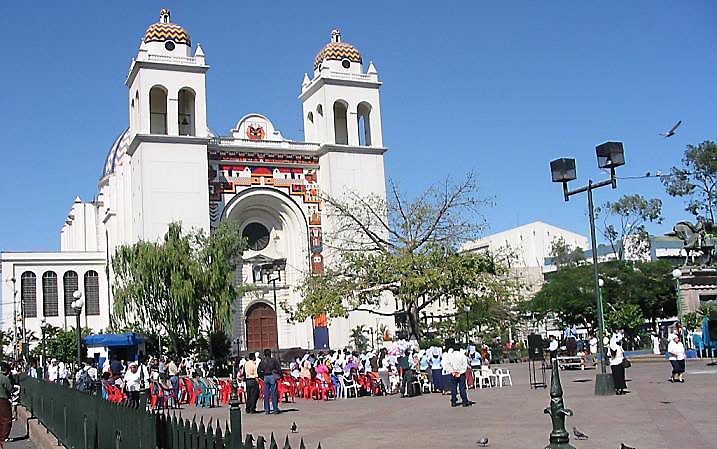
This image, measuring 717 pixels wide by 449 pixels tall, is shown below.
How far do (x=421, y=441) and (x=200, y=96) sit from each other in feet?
132

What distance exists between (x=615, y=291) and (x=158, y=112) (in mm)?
28532

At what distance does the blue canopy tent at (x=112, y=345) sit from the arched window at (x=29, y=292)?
21.6 metres

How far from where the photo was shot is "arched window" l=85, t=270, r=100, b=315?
5941 centimetres

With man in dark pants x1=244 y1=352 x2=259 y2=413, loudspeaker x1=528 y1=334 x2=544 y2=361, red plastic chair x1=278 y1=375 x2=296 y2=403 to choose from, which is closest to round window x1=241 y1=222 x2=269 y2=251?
red plastic chair x1=278 y1=375 x2=296 y2=403

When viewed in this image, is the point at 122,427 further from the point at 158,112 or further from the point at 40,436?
the point at 158,112

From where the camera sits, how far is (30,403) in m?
19.5

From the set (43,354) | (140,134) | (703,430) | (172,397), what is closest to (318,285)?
(172,397)

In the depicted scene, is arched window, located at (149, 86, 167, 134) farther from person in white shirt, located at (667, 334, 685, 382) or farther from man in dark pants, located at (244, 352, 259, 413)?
person in white shirt, located at (667, 334, 685, 382)

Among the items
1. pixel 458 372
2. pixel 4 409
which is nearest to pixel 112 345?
pixel 458 372

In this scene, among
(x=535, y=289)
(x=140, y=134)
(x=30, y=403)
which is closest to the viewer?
(x=30, y=403)

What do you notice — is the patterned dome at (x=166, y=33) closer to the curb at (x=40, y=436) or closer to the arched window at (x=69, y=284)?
the arched window at (x=69, y=284)

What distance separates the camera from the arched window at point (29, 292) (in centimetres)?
5838

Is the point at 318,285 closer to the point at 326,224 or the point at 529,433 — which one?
the point at 326,224

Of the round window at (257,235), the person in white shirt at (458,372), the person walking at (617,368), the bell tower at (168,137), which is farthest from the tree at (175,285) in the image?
the person walking at (617,368)
